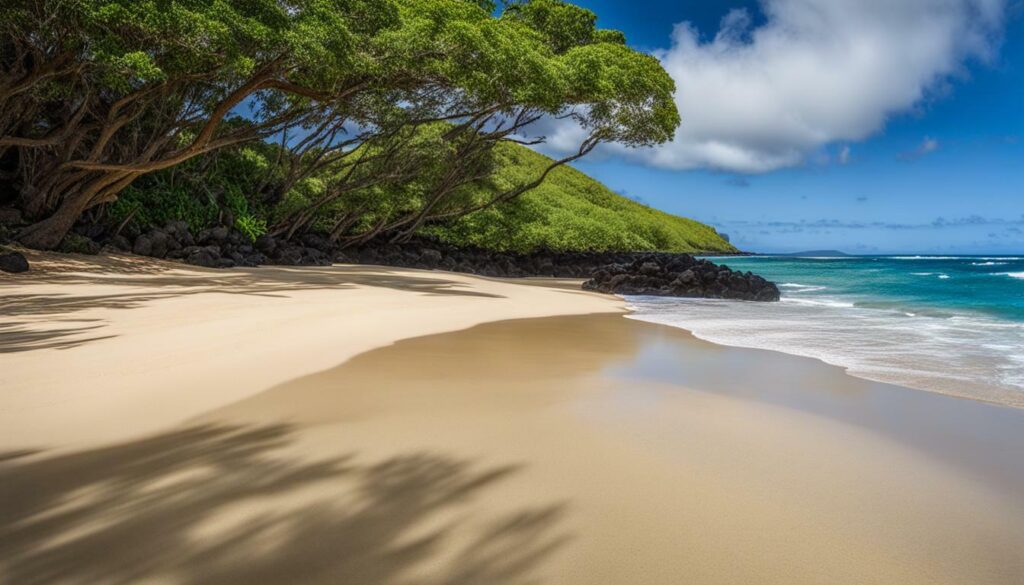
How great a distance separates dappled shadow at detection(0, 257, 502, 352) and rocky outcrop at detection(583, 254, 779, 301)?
20.2 ft

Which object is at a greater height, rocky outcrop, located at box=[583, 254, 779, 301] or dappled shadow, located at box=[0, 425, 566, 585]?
rocky outcrop, located at box=[583, 254, 779, 301]

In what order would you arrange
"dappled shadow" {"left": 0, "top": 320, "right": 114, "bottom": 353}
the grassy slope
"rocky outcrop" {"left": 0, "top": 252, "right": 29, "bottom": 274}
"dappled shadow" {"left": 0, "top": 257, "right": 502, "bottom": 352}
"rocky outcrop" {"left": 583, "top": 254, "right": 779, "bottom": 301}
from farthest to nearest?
the grassy slope, "rocky outcrop" {"left": 583, "top": 254, "right": 779, "bottom": 301}, "rocky outcrop" {"left": 0, "top": 252, "right": 29, "bottom": 274}, "dappled shadow" {"left": 0, "top": 257, "right": 502, "bottom": 352}, "dappled shadow" {"left": 0, "top": 320, "right": 114, "bottom": 353}

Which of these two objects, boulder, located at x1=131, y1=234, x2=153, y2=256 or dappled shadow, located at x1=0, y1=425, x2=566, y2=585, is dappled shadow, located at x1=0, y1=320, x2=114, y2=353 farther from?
boulder, located at x1=131, y1=234, x2=153, y2=256

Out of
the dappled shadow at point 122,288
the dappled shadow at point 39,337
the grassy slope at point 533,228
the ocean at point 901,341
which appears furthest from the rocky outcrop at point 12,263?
the grassy slope at point 533,228

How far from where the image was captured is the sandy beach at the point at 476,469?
1.94 m

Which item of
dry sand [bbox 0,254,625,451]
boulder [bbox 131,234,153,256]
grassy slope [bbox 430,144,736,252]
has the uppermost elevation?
grassy slope [bbox 430,144,736,252]

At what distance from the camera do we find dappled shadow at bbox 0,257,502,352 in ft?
18.7

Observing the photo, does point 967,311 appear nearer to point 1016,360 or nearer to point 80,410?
point 1016,360

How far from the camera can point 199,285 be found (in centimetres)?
1102

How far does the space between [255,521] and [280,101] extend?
795 inches

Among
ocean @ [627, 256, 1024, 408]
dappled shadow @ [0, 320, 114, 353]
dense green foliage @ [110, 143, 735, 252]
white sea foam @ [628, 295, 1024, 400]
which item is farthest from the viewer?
dense green foliage @ [110, 143, 735, 252]

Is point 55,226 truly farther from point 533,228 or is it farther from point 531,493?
point 533,228

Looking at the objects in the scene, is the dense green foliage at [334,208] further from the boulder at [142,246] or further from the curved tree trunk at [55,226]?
the curved tree trunk at [55,226]

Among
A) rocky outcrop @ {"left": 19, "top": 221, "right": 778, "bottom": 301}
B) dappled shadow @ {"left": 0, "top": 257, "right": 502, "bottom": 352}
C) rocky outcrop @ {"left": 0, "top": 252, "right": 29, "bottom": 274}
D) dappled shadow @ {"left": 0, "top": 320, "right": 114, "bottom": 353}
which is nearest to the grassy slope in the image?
rocky outcrop @ {"left": 19, "top": 221, "right": 778, "bottom": 301}
